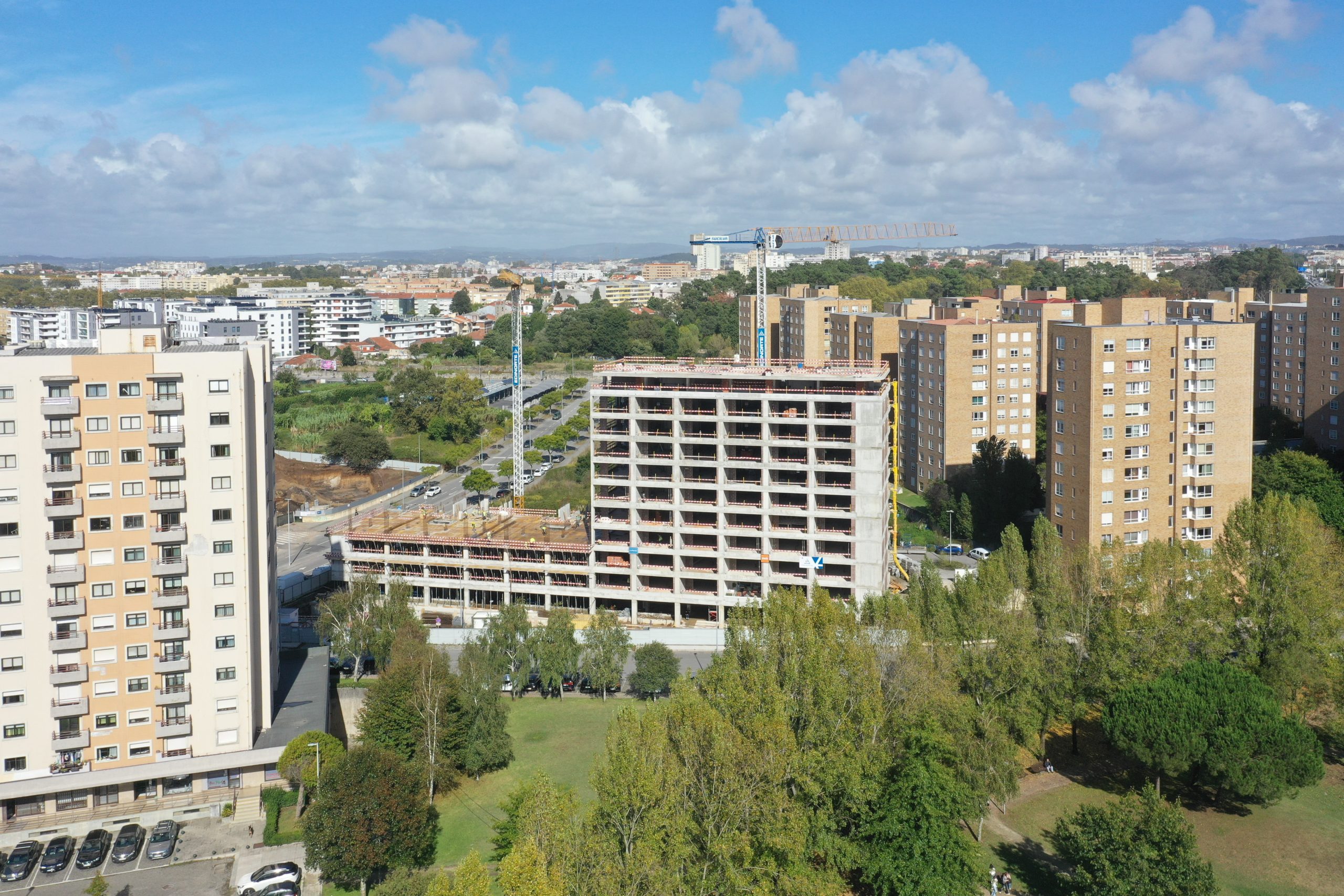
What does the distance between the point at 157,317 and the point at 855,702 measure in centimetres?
2204

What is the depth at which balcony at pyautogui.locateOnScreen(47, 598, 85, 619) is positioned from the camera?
27.7 meters

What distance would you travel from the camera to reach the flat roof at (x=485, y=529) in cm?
4369

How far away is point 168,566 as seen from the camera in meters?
28.5

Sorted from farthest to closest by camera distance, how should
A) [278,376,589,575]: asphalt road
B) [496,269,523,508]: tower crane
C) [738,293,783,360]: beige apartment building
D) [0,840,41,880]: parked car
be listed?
[738,293,783,360]: beige apartment building → [496,269,523,508]: tower crane → [278,376,589,575]: asphalt road → [0,840,41,880]: parked car

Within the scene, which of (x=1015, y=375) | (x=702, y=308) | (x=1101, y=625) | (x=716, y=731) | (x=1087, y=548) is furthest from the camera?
(x=702, y=308)

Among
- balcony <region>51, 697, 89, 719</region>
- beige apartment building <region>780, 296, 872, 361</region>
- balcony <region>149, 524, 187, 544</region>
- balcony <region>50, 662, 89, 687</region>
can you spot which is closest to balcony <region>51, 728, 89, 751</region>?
balcony <region>51, 697, 89, 719</region>

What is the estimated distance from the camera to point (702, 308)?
5034 inches

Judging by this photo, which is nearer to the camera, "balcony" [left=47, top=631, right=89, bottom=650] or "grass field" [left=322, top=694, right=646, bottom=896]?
"grass field" [left=322, top=694, right=646, bottom=896]

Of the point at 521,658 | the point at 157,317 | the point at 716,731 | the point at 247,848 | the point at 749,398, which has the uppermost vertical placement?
the point at 157,317

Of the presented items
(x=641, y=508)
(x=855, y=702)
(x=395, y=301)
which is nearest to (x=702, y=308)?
(x=395, y=301)

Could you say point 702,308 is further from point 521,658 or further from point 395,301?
point 521,658

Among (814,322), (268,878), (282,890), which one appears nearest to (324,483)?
(814,322)

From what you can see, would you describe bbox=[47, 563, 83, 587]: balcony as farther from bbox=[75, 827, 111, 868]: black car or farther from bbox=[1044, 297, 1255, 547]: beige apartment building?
bbox=[1044, 297, 1255, 547]: beige apartment building

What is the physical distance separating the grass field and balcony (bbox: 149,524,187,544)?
9825 millimetres
